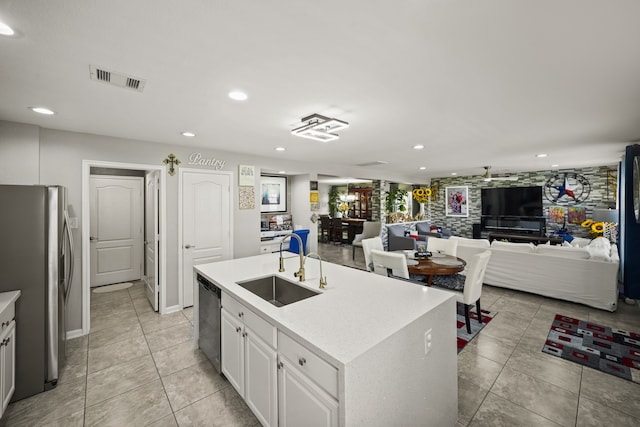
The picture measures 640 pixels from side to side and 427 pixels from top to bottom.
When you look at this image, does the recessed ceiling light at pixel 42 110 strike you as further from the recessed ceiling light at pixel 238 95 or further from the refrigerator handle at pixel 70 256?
the recessed ceiling light at pixel 238 95

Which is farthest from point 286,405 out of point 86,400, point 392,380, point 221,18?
point 221,18

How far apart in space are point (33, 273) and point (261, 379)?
2030 mm

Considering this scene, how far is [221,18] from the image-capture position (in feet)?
4.09

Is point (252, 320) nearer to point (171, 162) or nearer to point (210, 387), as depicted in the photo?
point (210, 387)

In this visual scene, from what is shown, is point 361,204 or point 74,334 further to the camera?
point 361,204

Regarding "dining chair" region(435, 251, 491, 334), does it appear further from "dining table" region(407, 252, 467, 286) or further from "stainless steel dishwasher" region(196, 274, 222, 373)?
"stainless steel dishwasher" region(196, 274, 222, 373)

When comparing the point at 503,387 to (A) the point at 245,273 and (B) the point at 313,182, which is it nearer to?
(A) the point at 245,273

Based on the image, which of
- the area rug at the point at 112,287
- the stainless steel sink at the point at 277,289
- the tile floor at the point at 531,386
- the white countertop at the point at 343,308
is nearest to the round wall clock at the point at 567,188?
the tile floor at the point at 531,386

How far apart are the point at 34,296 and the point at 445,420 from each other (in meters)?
3.15

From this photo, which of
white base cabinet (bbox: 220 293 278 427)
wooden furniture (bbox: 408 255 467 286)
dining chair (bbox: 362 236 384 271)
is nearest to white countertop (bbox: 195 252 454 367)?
white base cabinet (bbox: 220 293 278 427)

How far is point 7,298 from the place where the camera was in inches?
74.3

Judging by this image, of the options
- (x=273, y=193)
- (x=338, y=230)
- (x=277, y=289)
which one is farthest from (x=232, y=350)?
(x=338, y=230)

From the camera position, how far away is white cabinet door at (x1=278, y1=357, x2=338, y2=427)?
115 cm

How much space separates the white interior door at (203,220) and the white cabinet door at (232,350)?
6.66ft
